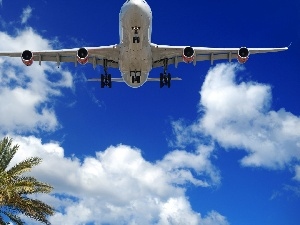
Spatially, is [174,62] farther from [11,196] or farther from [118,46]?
[11,196]

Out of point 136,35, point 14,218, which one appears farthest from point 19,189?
point 136,35

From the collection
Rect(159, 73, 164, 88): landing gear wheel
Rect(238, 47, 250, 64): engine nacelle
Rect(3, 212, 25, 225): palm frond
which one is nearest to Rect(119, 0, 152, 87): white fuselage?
Rect(159, 73, 164, 88): landing gear wheel

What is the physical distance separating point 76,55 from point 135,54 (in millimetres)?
7719

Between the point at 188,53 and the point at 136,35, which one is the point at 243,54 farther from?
the point at 136,35

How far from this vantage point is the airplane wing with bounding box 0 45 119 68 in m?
39.8

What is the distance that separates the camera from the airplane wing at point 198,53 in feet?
129

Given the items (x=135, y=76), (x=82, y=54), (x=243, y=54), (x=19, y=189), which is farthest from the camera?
(x=243, y=54)

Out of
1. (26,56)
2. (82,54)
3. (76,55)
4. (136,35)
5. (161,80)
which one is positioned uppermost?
(161,80)

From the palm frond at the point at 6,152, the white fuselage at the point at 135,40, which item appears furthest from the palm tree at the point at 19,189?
the white fuselage at the point at 135,40

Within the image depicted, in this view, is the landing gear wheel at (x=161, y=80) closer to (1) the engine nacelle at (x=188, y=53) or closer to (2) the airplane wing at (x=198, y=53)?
(2) the airplane wing at (x=198, y=53)

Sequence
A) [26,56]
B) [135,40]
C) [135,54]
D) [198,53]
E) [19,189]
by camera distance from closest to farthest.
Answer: [19,189], [135,40], [135,54], [26,56], [198,53]

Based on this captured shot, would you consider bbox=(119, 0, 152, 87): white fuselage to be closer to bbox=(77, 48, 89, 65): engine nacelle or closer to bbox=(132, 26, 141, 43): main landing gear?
bbox=(132, 26, 141, 43): main landing gear

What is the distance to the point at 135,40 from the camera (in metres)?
33.5

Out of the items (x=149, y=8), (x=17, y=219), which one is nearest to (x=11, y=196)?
(x=17, y=219)
